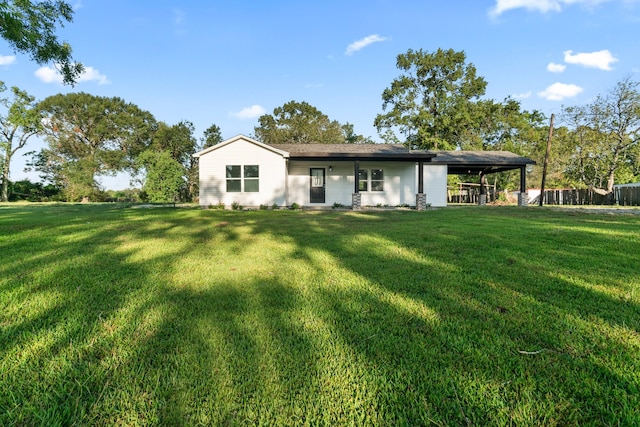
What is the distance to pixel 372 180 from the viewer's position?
1547 centimetres

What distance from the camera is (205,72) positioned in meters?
20.0

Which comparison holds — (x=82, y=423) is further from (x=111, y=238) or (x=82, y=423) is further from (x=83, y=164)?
(x=83, y=164)

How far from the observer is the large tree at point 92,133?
33.6m

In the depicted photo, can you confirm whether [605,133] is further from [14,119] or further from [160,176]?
[14,119]

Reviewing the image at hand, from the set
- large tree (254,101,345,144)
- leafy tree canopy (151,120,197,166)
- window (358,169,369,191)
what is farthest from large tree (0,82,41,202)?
window (358,169,369,191)

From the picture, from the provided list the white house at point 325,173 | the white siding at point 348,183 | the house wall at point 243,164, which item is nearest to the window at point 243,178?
the white house at point 325,173

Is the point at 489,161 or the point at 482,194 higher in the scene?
the point at 489,161

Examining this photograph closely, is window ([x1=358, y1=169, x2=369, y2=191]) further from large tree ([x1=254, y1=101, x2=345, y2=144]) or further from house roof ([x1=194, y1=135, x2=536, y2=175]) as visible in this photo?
large tree ([x1=254, y1=101, x2=345, y2=144])

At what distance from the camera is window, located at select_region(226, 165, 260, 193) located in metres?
14.1

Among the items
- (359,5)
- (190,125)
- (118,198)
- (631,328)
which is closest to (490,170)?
(359,5)

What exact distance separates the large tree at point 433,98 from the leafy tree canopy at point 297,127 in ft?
30.6

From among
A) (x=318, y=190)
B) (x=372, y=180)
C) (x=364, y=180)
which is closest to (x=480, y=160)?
A: (x=372, y=180)

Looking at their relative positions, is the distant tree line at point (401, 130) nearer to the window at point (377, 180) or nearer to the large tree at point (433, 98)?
the large tree at point (433, 98)

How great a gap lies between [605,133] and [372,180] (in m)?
17.9
